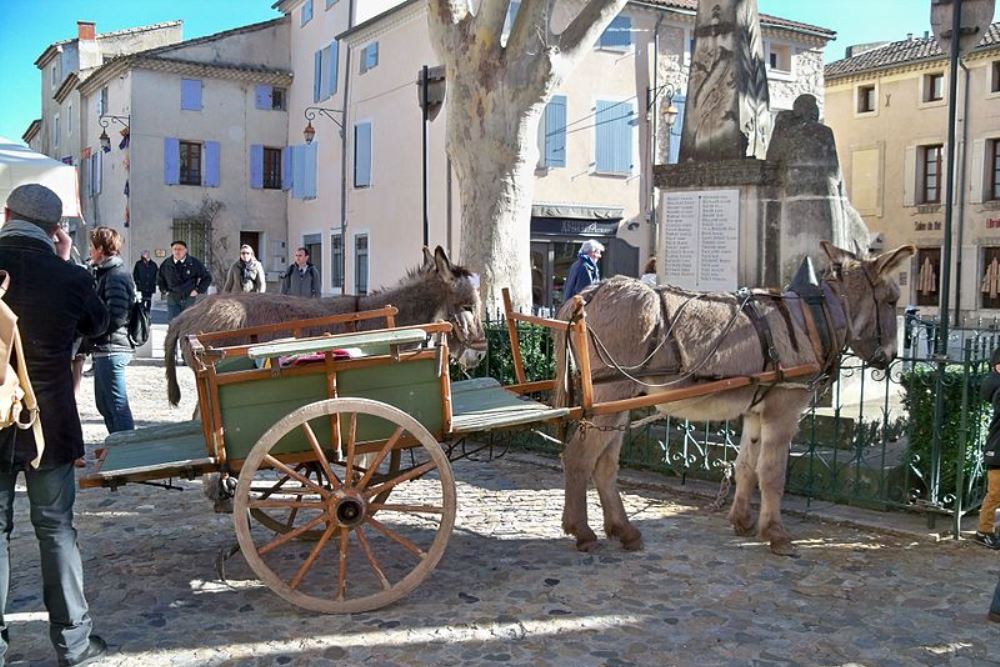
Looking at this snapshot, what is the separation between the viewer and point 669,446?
772 centimetres

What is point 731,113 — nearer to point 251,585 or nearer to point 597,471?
point 597,471

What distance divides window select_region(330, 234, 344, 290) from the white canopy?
2098 centimetres

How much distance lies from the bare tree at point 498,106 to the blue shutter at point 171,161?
2375cm

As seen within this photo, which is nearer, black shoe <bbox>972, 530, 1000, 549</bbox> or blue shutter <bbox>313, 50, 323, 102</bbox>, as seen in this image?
black shoe <bbox>972, 530, 1000, 549</bbox>

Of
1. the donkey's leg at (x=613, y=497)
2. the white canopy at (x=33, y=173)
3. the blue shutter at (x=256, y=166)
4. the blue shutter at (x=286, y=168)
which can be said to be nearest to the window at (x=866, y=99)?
the blue shutter at (x=286, y=168)

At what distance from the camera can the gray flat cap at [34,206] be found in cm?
400

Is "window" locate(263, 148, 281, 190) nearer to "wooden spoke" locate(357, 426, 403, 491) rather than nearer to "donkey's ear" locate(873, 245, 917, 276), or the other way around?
"donkey's ear" locate(873, 245, 917, 276)

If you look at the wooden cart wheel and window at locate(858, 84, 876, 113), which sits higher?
window at locate(858, 84, 876, 113)

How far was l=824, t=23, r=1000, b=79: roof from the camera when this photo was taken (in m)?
32.8

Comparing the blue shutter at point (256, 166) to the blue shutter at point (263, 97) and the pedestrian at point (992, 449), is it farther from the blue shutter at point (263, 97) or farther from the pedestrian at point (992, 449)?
the pedestrian at point (992, 449)

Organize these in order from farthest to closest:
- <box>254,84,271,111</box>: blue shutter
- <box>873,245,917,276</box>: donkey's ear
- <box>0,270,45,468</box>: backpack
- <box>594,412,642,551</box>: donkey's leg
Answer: <box>254,84,271,111</box>: blue shutter, <box>594,412,642,551</box>: donkey's leg, <box>873,245,917,276</box>: donkey's ear, <box>0,270,45,468</box>: backpack

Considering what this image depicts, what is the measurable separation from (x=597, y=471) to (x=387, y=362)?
1692 mm

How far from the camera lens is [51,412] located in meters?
3.85

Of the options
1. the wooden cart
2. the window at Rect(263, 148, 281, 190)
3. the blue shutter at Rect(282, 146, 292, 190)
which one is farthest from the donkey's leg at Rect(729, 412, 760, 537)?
the window at Rect(263, 148, 281, 190)
